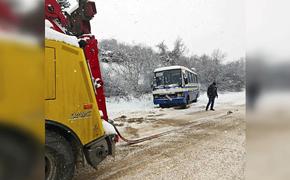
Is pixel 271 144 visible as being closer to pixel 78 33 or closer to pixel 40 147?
pixel 40 147

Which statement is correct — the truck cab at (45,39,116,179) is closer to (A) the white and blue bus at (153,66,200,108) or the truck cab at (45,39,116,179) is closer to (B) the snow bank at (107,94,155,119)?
(B) the snow bank at (107,94,155,119)

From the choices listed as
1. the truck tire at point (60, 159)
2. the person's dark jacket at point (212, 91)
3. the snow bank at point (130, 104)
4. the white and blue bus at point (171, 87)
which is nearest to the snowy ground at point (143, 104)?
the snow bank at point (130, 104)

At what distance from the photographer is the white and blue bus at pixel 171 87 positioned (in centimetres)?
975

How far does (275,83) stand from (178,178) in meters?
2.15

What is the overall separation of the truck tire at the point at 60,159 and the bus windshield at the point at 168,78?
26.2 ft

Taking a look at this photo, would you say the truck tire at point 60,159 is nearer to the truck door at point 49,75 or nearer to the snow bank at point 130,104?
the truck door at point 49,75

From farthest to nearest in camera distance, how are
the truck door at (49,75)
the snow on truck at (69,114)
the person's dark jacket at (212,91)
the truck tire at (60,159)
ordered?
the person's dark jacket at (212,91), the truck tire at (60,159), the snow on truck at (69,114), the truck door at (49,75)

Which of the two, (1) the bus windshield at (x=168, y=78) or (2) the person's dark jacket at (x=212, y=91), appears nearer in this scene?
(2) the person's dark jacket at (x=212, y=91)

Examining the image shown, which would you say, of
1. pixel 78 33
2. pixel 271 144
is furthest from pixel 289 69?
pixel 78 33

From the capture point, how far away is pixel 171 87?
9875mm

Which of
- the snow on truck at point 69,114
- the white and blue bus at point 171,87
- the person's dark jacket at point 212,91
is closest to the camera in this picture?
the snow on truck at point 69,114

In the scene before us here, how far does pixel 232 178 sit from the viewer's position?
8.16 ft

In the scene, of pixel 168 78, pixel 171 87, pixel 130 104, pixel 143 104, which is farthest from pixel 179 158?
pixel 143 104

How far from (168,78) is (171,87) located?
37 cm
